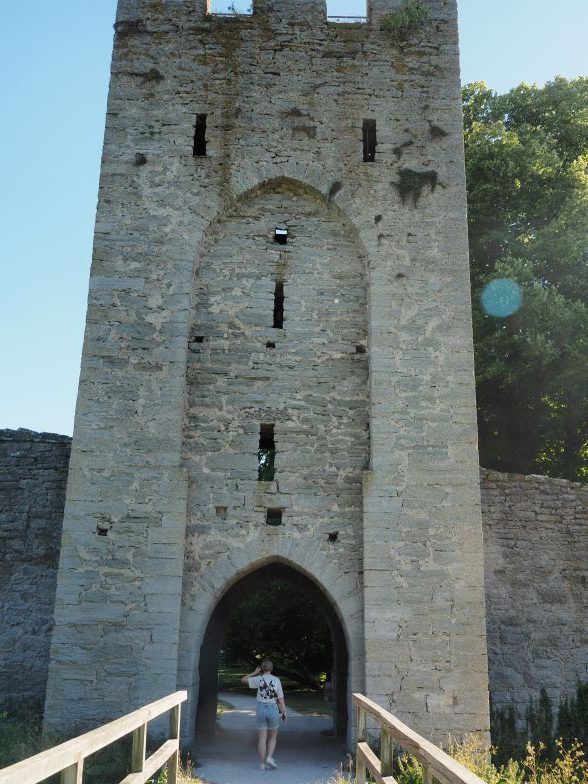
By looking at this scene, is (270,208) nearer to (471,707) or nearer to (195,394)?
(195,394)

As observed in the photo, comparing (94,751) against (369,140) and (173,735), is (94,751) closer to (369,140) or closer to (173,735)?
Answer: (173,735)

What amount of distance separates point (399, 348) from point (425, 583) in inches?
111

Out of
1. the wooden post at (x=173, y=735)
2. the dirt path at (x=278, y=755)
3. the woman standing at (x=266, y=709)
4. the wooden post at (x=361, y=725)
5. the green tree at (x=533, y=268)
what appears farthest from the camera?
the green tree at (x=533, y=268)

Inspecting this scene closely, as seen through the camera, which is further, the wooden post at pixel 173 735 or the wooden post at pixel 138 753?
the wooden post at pixel 173 735

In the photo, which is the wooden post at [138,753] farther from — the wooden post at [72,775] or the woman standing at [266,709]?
the woman standing at [266,709]

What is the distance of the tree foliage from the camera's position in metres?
17.1

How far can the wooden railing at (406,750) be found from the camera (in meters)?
2.96

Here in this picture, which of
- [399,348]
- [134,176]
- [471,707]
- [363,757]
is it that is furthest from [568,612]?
[134,176]

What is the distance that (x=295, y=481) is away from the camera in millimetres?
8742

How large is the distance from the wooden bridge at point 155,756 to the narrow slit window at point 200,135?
694 cm

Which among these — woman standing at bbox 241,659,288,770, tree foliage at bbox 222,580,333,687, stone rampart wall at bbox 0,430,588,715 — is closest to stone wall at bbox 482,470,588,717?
stone rampart wall at bbox 0,430,588,715

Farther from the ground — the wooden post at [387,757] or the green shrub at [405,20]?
the green shrub at [405,20]

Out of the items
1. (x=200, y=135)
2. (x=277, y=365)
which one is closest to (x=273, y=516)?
(x=277, y=365)

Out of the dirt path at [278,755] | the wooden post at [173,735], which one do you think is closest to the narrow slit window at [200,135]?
the wooden post at [173,735]
